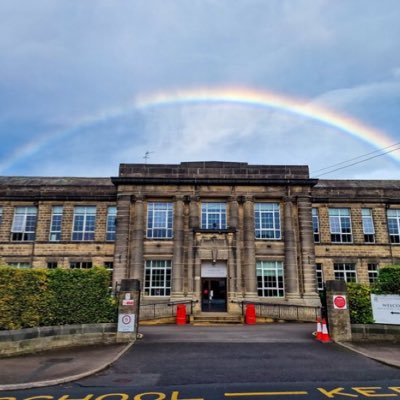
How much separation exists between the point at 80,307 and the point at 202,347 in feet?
15.6

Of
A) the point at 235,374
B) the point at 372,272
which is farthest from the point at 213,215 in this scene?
the point at 235,374

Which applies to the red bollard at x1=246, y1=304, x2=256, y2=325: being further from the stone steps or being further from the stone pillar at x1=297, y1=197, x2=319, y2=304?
the stone pillar at x1=297, y1=197, x2=319, y2=304

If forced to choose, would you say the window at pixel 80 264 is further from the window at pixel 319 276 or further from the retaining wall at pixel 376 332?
the retaining wall at pixel 376 332

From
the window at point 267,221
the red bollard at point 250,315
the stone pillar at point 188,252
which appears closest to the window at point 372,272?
the window at point 267,221

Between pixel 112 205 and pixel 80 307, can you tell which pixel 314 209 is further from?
pixel 80 307

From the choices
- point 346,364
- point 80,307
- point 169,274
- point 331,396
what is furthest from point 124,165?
point 331,396

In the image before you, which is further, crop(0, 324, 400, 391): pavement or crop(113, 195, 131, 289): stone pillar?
crop(113, 195, 131, 289): stone pillar

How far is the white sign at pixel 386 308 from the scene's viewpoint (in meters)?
13.7

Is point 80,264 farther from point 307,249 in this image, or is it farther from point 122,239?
point 307,249

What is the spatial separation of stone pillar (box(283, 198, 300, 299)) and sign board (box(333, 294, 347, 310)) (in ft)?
33.8

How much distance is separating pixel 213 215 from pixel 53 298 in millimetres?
14706

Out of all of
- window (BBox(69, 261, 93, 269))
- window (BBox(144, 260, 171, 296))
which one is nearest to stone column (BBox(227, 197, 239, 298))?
window (BBox(144, 260, 171, 296))

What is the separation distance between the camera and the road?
24.4 feet

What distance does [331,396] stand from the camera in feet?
23.6
